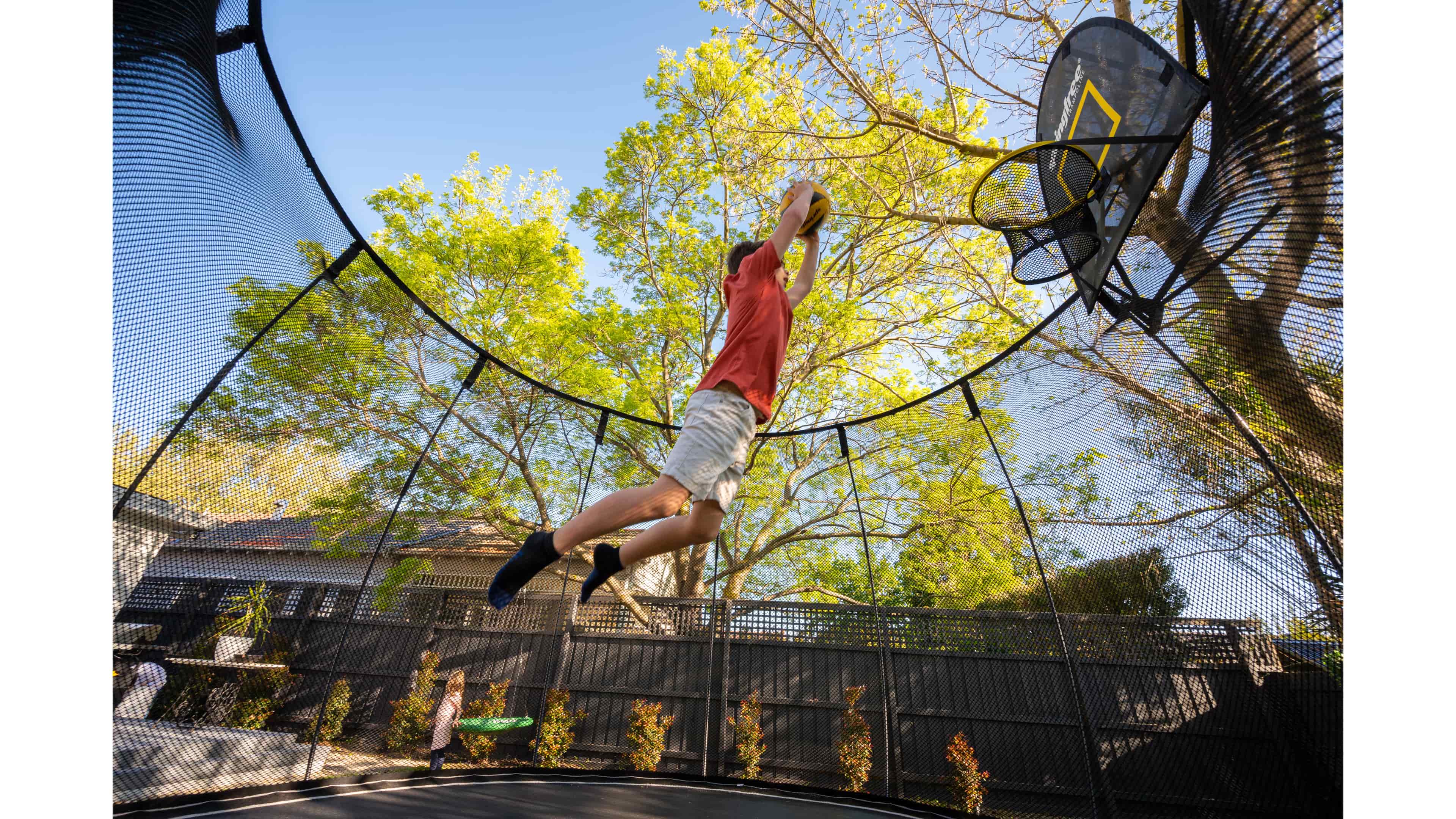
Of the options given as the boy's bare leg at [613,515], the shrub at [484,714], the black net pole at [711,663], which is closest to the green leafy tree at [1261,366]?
the boy's bare leg at [613,515]

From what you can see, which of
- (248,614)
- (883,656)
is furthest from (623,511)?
(883,656)

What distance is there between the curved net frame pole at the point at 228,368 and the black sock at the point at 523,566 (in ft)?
3.40

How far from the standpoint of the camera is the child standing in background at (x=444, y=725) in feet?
11.3

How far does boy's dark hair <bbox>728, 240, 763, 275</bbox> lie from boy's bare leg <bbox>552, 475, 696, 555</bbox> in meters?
0.82

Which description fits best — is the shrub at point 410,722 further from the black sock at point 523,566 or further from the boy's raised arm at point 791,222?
the boy's raised arm at point 791,222

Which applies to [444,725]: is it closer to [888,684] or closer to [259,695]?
[259,695]

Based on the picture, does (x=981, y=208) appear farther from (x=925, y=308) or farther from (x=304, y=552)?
(x=925, y=308)

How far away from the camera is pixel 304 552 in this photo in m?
2.42

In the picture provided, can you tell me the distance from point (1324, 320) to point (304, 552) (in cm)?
336

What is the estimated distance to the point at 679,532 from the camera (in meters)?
1.57

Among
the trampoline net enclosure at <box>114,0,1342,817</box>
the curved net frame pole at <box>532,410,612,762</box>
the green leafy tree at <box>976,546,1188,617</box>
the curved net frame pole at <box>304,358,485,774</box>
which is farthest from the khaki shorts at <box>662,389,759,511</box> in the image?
the curved net frame pole at <box>532,410,612,762</box>

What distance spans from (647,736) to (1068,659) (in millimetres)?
2689

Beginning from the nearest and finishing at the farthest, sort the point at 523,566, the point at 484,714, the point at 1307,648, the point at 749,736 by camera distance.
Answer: the point at 1307,648 → the point at 523,566 → the point at 749,736 → the point at 484,714

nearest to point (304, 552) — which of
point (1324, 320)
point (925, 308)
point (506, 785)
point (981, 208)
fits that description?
point (506, 785)
